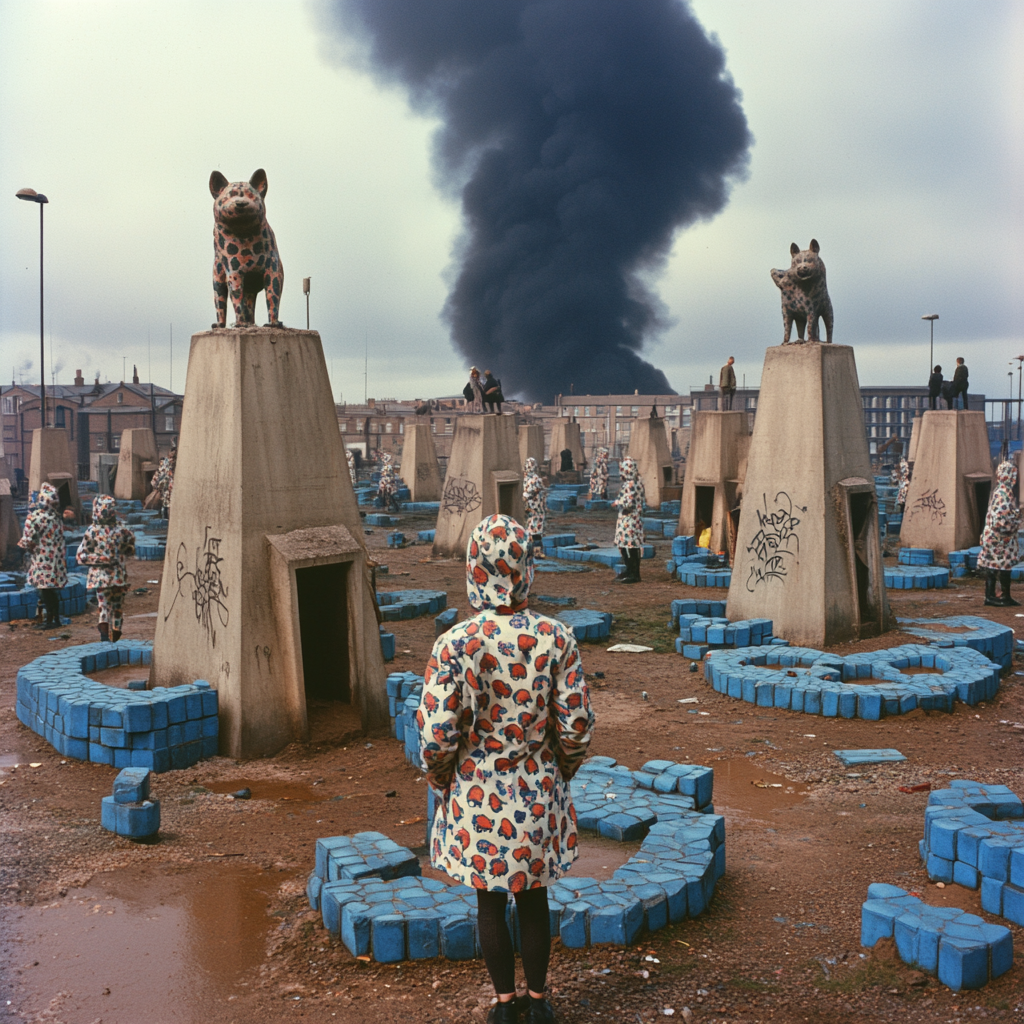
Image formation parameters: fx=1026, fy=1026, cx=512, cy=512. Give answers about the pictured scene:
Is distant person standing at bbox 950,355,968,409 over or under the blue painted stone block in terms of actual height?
over

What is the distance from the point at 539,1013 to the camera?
4.04m

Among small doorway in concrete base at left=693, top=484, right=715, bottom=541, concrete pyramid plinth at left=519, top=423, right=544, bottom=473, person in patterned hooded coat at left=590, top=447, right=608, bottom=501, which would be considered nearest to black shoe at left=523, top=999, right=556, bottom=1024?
small doorway in concrete base at left=693, top=484, right=715, bottom=541

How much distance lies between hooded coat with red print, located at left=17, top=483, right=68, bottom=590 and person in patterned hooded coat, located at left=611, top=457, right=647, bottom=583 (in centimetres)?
853

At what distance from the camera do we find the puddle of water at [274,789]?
751 cm

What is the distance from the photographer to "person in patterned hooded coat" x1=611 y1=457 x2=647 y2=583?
17094 mm

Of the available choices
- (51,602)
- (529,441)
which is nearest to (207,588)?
(51,602)

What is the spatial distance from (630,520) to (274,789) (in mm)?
10713

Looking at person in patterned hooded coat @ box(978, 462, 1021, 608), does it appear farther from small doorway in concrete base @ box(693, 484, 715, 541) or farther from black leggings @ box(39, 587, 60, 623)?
black leggings @ box(39, 587, 60, 623)

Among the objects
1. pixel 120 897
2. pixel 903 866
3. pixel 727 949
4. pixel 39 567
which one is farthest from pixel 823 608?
pixel 39 567

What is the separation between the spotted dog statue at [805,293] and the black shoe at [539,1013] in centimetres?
1024

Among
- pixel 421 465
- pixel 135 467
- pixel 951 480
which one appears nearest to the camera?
pixel 951 480

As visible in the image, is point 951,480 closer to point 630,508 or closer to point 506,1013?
point 630,508

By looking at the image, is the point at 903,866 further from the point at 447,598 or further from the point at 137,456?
the point at 137,456

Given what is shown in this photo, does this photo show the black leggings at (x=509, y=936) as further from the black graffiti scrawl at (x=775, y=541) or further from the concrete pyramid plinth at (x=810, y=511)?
the black graffiti scrawl at (x=775, y=541)
